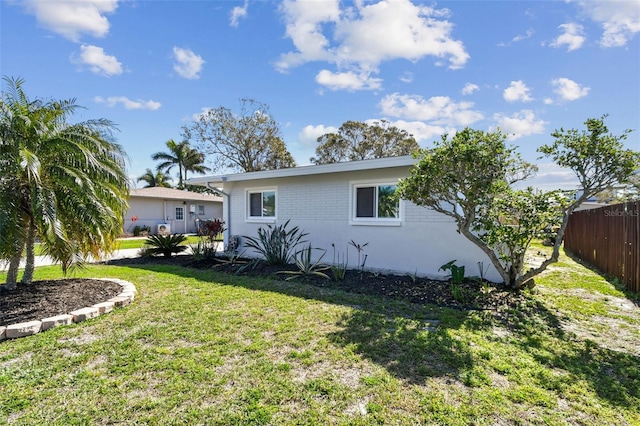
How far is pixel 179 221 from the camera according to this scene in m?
23.9

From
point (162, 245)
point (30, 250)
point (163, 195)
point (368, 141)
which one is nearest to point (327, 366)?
point (30, 250)

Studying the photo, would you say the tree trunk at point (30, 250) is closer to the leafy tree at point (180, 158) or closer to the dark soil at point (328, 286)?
the dark soil at point (328, 286)

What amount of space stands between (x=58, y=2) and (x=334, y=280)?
8233mm

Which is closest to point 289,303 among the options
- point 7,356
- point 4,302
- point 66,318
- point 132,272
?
point 66,318

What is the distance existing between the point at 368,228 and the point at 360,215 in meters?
0.46

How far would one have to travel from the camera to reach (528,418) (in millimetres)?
2410

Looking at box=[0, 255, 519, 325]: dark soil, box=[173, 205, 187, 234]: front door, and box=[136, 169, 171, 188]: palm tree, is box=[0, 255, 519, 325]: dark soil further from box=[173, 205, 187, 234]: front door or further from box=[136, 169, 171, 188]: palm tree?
box=[136, 169, 171, 188]: palm tree

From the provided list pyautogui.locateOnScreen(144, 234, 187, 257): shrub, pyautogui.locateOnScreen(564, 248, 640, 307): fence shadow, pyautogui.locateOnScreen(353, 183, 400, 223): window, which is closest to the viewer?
pyautogui.locateOnScreen(564, 248, 640, 307): fence shadow

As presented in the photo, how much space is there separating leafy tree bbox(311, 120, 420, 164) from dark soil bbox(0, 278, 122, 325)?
79.4ft

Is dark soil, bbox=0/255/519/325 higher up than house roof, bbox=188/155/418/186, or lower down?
lower down

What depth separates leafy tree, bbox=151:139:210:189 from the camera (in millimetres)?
31875

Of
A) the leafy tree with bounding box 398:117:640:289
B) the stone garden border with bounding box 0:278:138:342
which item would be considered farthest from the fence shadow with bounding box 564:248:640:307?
the stone garden border with bounding box 0:278:138:342

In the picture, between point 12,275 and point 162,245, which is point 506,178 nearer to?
point 12,275

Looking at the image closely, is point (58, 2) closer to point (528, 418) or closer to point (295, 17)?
point (295, 17)
